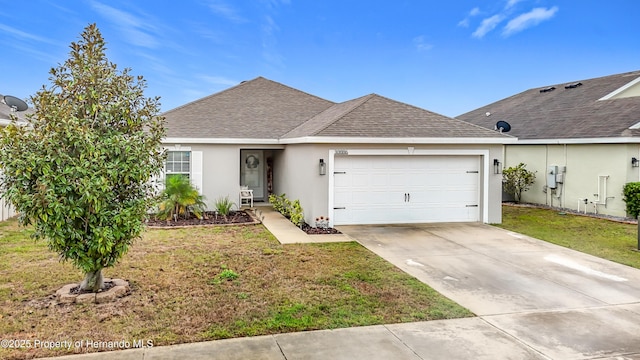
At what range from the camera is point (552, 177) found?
54.1ft

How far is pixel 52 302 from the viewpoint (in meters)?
6.18

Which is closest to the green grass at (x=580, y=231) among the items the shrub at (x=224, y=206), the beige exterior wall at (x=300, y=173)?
the beige exterior wall at (x=300, y=173)

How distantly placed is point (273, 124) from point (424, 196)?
6.79m

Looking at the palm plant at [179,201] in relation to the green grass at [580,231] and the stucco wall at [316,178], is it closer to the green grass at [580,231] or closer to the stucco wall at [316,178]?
the stucco wall at [316,178]

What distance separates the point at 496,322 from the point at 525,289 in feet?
5.71

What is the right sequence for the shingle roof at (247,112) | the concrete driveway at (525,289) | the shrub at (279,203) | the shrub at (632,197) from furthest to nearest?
the shingle roof at (247,112) → the shrub at (279,203) → the shrub at (632,197) → the concrete driveway at (525,289)

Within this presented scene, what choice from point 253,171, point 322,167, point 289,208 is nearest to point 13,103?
point 253,171

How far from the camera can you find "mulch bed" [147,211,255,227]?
12859mm

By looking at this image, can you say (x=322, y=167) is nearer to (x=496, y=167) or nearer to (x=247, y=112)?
(x=496, y=167)

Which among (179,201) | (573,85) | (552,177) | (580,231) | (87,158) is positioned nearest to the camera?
(87,158)

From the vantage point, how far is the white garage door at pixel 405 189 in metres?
12.6

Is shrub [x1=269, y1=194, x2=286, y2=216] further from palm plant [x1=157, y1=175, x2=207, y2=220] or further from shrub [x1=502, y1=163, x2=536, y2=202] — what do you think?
shrub [x1=502, y1=163, x2=536, y2=202]

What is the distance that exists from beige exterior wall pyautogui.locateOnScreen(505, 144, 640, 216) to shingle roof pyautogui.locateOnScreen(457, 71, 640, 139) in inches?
19.9

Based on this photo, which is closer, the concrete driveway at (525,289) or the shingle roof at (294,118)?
the concrete driveway at (525,289)
